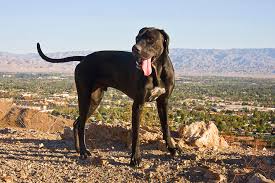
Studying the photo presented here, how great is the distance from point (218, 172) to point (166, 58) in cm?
203

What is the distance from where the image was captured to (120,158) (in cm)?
849

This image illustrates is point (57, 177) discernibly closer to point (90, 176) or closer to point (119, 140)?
point (90, 176)

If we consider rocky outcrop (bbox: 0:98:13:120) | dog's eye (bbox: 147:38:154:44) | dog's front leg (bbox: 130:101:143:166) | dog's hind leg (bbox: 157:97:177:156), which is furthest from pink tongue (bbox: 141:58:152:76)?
rocky outcrop (bbox: 0:98:13:120)

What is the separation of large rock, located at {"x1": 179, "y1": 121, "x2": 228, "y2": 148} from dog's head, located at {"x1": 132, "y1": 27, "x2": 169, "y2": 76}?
10.3ft

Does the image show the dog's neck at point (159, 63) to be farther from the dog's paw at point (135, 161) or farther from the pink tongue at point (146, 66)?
the dog's paw at point (135, 161)

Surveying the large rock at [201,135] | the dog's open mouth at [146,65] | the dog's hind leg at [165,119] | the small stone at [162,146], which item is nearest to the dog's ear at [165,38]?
the dog's open mouth at [146,65]

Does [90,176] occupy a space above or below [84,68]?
below

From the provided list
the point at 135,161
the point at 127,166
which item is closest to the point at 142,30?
the point at 135,161

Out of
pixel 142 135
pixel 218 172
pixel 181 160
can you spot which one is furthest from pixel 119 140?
pixel 218 172

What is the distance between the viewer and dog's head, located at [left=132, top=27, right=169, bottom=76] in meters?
7.42

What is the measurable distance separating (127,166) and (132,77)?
4.96 ft

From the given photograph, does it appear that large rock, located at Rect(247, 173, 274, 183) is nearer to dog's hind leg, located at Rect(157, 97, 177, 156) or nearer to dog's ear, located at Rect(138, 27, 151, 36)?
dog's hind leg, located at Rect(157, 97, 177, 156)

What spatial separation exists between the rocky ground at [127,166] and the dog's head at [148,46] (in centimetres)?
164

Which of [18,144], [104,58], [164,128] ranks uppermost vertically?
[104,58]
